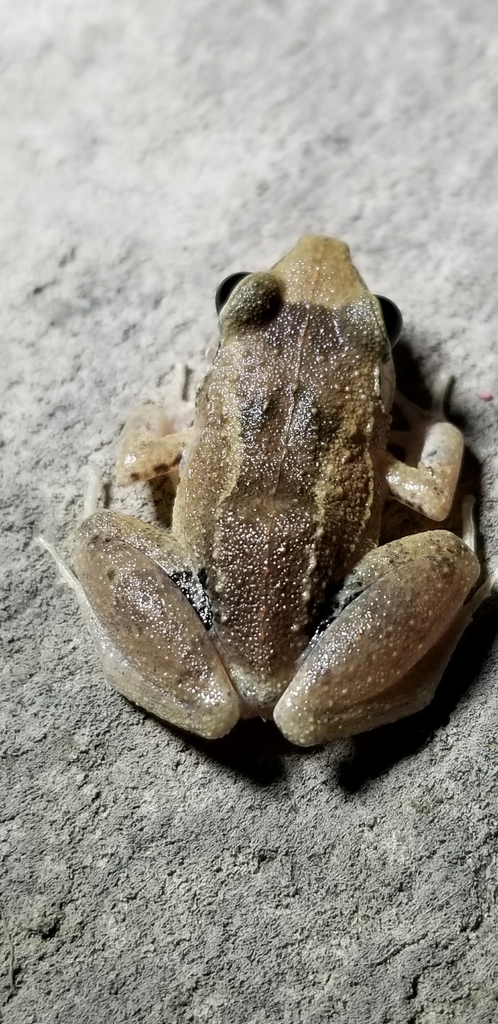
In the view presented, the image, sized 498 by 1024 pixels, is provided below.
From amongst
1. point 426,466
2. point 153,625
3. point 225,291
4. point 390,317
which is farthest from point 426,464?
point 153,625

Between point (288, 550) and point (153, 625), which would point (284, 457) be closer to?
point (288, 550)

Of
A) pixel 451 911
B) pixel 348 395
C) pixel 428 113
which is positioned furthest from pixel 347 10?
pixel 451 911

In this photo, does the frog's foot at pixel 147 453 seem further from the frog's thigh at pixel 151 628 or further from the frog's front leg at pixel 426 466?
the frog's front leg at pixel 426 466

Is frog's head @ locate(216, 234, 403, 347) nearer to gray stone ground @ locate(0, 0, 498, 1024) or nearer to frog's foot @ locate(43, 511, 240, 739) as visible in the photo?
gray stone ground @ locate(0, 0, 498, 1024)

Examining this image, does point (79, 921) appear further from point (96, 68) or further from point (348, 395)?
point (96, 68)

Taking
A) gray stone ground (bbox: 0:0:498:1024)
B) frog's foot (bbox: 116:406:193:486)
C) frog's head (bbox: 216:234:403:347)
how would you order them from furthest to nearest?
frog's foot (bbox: 116:406:193:486), frog's head (bbox: 216:234:403:347), gray stone ground (bbox: 0:0:498:1024)

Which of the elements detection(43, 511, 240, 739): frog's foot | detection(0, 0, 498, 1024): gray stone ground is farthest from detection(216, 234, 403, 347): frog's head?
detection(43, 511, 240, 739): frog's foot

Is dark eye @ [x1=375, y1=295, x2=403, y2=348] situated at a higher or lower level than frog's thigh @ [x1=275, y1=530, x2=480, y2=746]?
higher

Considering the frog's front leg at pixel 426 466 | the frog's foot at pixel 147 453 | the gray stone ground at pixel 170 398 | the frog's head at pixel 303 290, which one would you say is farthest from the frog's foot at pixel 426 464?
the frog's foot at pixel 147 453
